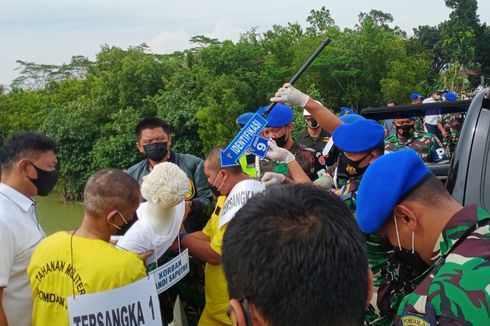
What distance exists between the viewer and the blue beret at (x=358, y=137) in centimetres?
278

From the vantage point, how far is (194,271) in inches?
144

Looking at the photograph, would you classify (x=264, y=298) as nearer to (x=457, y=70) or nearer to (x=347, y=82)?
(x=347, y=82)

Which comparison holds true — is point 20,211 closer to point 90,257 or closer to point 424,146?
point 90,257

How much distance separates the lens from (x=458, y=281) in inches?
57.9

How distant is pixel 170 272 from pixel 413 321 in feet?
5.37

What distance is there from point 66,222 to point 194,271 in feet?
46.5

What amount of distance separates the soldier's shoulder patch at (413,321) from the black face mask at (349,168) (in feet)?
4.40

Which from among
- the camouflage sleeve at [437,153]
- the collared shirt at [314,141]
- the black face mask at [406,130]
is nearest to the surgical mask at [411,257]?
the collared shirt at [314,141]

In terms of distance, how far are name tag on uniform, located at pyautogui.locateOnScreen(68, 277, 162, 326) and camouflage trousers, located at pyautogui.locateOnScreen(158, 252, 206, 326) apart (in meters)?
1.17

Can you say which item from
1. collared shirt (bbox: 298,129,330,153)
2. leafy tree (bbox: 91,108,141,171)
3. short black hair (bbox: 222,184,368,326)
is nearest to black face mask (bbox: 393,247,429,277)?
short black hair (bbox: 222,184,368,326)

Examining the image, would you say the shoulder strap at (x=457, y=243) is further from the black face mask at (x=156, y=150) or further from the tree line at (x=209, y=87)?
the tree line at (x=209, y=87)

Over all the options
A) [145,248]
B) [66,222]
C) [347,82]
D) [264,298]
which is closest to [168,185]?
[145,248]

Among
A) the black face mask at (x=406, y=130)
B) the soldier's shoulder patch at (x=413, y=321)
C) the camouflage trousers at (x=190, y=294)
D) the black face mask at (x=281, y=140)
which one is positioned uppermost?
the black face mask at (x=281, y=140)

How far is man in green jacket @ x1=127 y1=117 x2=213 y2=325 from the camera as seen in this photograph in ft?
11.6
